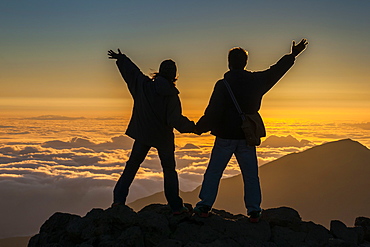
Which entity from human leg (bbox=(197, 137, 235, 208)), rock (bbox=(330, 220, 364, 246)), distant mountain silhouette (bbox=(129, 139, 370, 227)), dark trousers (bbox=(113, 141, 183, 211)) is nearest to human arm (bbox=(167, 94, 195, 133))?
dark trousers (bbox=(113, 141, 183, 211))

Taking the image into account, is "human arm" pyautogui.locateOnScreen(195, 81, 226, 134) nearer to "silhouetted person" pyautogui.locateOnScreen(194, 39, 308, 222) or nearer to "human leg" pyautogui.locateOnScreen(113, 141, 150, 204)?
"silhouetted person" pyautogui.locateOnScreen(194, 39, 308, 222)

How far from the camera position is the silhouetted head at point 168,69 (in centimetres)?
823

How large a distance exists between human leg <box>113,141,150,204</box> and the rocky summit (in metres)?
0.44

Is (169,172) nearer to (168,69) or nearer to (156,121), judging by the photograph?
(156,121)

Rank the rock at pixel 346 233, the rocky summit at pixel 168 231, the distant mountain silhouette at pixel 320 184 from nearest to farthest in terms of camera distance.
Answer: the rocky summit at pixel 168 231
the rock at pixel 346 233
the distant mountain silhouette at pixel 320 184

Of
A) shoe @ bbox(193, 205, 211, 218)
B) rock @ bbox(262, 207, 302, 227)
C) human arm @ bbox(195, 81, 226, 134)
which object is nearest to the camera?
human arm @ bbox(195, 81, 226, 134)

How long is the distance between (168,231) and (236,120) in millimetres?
2409

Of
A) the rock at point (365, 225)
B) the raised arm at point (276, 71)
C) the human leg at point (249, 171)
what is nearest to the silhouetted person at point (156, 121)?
the human leg at point (249, 171)

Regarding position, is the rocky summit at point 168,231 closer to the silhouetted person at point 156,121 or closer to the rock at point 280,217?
the rock at point 280,217

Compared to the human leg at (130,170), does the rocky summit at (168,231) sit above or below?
below

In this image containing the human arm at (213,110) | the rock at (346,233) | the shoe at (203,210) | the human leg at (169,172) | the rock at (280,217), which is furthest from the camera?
the rock at (346,233)

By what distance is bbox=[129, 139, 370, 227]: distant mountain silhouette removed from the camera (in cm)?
13450

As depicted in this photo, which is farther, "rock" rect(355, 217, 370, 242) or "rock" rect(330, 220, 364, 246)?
"rock" rect(355, 217, 370, 242)

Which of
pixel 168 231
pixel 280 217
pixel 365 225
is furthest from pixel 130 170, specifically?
pixel 365 225
